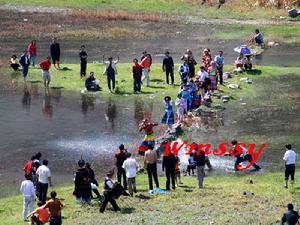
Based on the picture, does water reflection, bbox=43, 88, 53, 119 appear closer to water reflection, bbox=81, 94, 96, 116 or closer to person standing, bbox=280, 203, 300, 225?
water reflection, bbox=81, 94, 96, 116

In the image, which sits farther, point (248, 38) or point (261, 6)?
point (261, 6)

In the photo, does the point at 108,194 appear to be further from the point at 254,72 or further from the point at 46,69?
the point at 254,72

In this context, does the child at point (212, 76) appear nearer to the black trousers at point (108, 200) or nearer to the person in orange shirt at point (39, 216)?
the black trousers at point (108, 200)

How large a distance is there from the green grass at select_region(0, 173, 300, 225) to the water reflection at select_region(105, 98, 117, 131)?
374 inches

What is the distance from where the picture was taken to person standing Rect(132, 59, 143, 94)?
139ft

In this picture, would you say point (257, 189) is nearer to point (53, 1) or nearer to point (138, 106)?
point (138, 106)

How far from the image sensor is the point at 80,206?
2620 centimetres

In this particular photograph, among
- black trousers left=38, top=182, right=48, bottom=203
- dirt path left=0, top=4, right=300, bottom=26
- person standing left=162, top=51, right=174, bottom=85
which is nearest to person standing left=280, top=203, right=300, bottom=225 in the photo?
black trousers left=38, top=182, right=48, bottom=203

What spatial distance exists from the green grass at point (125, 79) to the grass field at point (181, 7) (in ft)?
71.9

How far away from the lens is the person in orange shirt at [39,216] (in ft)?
78.9

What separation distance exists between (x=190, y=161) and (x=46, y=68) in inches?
635

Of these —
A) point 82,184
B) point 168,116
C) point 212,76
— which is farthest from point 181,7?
point 82,184

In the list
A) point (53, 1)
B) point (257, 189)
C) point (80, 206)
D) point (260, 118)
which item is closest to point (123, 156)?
point (80, 206)

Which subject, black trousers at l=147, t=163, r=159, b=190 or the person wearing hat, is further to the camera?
the person wearing hat
